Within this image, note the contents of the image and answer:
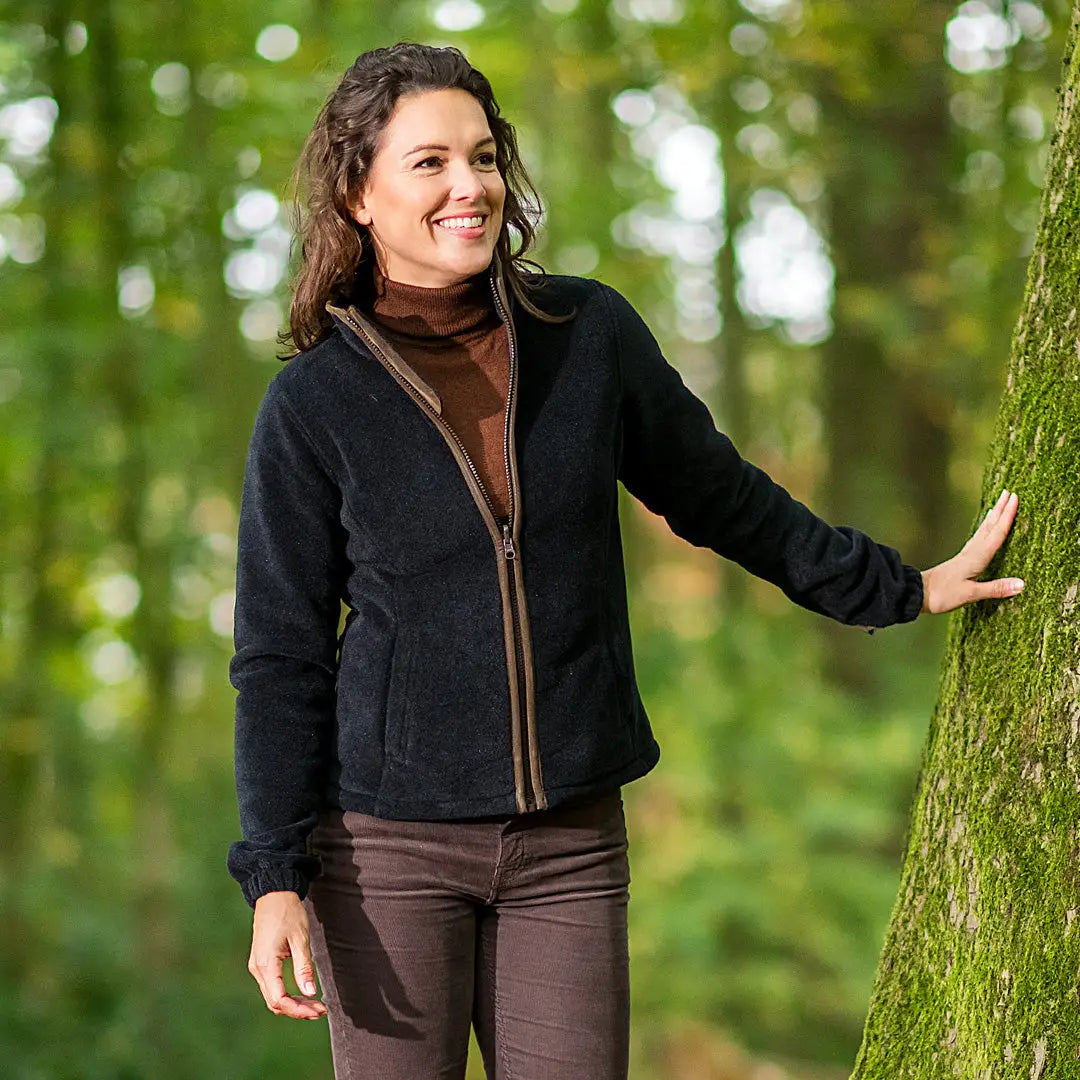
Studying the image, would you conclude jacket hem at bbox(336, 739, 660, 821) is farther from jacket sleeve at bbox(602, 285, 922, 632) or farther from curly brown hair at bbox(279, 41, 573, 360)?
curly brown hair at bbox(279, 41, 573, 360)

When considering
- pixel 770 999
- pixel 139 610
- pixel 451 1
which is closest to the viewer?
pixel 139 610

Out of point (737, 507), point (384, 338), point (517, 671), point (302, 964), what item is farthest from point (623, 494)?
point (302, 964)

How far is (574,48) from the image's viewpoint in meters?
9.20

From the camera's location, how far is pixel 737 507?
7.33 ft

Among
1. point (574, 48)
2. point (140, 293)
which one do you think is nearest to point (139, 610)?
point (140, 293)

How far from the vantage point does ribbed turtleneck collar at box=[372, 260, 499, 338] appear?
2.17 m

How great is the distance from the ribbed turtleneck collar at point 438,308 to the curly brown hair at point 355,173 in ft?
0.18

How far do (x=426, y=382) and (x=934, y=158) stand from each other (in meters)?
6.69

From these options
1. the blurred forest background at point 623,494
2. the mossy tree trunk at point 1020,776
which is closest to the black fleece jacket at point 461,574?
the mossy tree trunk at point 1020,776

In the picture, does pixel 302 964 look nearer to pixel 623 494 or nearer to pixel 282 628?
pixel 282 628

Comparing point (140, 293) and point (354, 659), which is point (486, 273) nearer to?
point (354, 659)

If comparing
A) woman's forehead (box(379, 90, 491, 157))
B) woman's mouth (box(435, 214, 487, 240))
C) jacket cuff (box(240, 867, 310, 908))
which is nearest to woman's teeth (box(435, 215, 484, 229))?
woman's mouth (box(435, 214, 487, 240))

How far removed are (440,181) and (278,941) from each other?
3.76 feet

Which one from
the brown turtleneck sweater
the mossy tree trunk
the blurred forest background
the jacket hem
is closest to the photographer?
the mossy tree trunk
